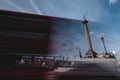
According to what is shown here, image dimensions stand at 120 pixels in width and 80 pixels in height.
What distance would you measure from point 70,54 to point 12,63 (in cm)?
160

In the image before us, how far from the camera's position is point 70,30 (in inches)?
200

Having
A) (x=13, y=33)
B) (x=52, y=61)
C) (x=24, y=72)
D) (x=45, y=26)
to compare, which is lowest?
(x=24, y=72)

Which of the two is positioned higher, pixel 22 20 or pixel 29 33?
pixel 22 20

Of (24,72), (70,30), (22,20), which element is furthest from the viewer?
(70,30)

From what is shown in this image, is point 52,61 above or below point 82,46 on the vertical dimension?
below

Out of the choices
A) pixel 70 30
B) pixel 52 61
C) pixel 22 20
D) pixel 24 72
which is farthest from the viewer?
pixel 70 30

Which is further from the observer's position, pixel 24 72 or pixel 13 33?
pixel 13 33

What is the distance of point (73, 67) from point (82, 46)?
2.69 ft

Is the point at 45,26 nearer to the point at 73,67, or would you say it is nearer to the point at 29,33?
the point at 29,33

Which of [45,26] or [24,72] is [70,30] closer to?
[45,26]

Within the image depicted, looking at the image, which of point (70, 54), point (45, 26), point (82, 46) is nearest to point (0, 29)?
point (45, 26)

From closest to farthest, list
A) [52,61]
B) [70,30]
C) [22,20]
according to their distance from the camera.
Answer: [52,61] < [22,20] < [70,30]

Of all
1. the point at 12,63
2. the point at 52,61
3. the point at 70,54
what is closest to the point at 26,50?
the point at 12,63

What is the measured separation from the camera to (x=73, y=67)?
4406 millimetres
